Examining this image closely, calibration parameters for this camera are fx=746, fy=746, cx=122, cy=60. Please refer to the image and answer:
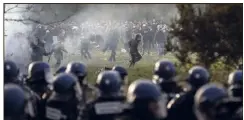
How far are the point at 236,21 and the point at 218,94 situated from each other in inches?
23.3

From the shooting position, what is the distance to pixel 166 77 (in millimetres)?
5000

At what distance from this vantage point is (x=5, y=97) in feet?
15.3

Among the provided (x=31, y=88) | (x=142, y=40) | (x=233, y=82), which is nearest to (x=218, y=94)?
(x=233, y=82)

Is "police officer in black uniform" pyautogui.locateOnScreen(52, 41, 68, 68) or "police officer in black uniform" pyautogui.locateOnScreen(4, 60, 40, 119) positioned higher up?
"police officer in black uniform" pyautogui.locateOnScreen(52, 41, 68, 68)

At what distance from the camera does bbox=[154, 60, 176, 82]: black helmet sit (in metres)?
4.97

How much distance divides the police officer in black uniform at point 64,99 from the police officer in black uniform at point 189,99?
24.0 inches

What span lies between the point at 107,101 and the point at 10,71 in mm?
692

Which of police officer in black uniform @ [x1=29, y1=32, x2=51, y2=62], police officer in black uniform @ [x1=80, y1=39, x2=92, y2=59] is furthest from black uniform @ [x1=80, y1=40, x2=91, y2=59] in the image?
police officer in black uniform @ [x1=29, y1=32, x2=51, y2=62]

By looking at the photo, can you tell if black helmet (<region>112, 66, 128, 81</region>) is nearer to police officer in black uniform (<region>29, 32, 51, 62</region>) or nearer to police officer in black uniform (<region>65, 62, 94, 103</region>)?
police officer in black uniform (<region>65, 62, 94, 103</region>)

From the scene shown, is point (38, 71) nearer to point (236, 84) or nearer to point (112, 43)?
point (112, 43)

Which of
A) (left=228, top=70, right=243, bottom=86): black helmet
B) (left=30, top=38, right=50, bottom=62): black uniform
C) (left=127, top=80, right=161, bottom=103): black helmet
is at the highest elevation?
(left=30, top=38, right=50, bottom=62): black uniform

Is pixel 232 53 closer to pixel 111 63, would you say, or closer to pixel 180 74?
pixel 180 74

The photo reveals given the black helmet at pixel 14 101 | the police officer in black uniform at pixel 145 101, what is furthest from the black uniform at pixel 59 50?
the police officer in black uniform at pixel 145 101

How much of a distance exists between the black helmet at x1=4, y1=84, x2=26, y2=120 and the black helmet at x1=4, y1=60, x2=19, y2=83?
235 millimetres
